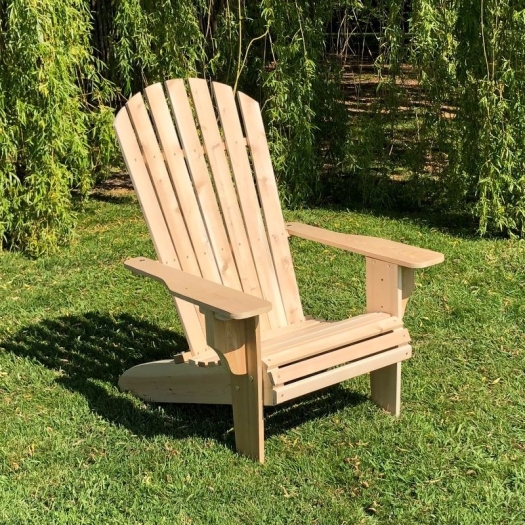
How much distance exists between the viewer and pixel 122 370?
325 centimetres

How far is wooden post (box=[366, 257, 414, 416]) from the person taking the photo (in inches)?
106

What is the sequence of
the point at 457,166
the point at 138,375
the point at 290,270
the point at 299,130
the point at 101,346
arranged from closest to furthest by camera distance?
1. the point at 138,375
2. the point at 290,270
3. the point at 101,346
4. the point at 457,166
5. the point at 299,130

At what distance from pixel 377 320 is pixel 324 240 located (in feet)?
1.46

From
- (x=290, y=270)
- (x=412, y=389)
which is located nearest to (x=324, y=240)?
(x=290, y=270)

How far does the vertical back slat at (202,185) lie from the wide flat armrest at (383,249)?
317 mm

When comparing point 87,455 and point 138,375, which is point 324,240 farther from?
point 87,455

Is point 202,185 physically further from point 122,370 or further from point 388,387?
point 388,387

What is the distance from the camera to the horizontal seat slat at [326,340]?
2.40 m

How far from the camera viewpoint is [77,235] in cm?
511

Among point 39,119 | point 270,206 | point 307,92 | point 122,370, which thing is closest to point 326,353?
point 270,206

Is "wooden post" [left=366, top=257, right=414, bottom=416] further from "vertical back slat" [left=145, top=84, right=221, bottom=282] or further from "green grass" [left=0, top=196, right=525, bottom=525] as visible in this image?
"vertical back slat" [left=145, top=84, right=221, bottom=282]

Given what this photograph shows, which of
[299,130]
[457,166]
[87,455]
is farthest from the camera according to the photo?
[299,130]

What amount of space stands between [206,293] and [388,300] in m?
0.75

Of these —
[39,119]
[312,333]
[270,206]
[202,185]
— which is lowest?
[312,333]
